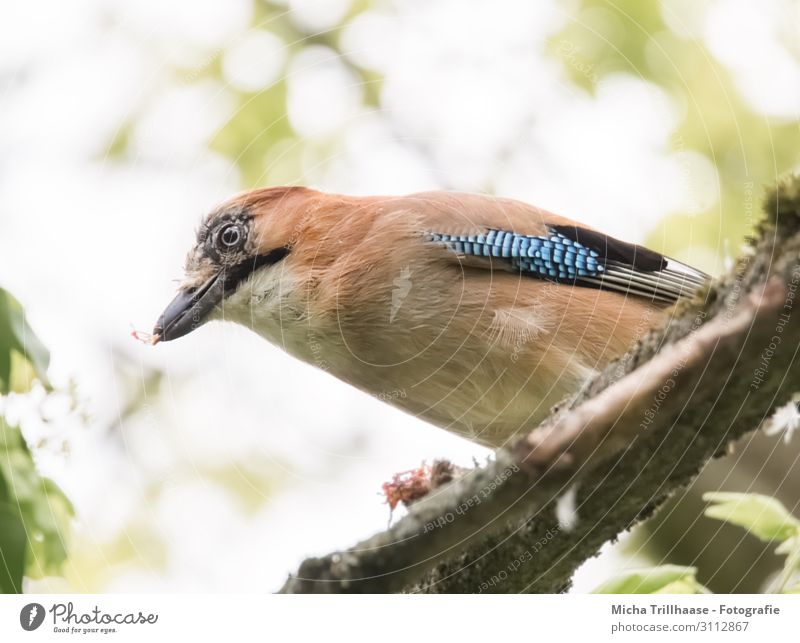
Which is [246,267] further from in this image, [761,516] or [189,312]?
[761,516]

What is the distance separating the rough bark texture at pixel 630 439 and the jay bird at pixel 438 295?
2.56 ft

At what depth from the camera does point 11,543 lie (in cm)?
215

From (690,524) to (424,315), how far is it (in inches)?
→ 50.3

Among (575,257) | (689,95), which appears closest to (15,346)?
(575,257)

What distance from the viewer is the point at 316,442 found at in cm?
320

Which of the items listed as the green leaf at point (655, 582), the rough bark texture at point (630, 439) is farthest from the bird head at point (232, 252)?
the green leaf at point (655, 582)

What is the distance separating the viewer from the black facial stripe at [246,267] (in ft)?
10.6

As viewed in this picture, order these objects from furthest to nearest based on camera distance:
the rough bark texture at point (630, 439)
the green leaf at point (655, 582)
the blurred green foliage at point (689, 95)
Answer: the blurred green foliage at point (689, 95) < the green leaf at point (655, 582) < the rough bark texture at point (630, 439)

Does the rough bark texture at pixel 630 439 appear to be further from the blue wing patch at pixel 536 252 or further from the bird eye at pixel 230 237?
the bird eye at pixel 230 237

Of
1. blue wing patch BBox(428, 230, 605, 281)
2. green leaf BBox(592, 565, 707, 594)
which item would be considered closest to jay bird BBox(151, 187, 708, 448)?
blue wing patch BBox(428, 230, 605, 281)

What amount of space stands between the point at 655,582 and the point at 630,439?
653 millimetres

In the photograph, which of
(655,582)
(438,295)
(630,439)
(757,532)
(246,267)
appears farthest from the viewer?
(246,267)

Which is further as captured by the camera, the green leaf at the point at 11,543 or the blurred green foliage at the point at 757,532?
the blurred green foliage at the point at 757,532

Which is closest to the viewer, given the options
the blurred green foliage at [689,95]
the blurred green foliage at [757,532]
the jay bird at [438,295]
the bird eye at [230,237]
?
the blurred green foliage at [757,532]
